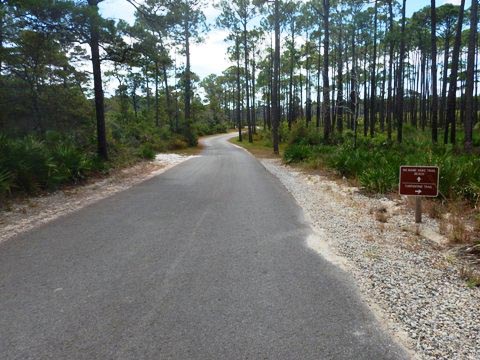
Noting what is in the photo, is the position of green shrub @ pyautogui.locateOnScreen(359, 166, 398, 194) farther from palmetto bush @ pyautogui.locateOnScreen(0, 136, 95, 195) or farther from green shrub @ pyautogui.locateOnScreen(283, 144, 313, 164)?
palmetto bush @ pyautogui.locateOnScreen(0, 136, 95, 195)

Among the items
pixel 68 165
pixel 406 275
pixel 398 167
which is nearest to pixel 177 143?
pixel 68 165

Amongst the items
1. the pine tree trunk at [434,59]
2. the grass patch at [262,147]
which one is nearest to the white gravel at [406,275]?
the pine tree trunk at [434,59]

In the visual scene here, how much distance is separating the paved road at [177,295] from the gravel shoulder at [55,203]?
56cm

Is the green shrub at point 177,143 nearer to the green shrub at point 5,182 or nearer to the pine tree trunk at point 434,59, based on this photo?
the pine tree trunk at point 434,59

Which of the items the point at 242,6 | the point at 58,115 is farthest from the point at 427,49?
the point at 58,115

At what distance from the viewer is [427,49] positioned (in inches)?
1891

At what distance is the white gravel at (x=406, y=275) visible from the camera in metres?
3.36

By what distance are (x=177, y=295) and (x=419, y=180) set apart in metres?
5.17

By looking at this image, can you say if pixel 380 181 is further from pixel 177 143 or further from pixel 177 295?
pixel 177 143

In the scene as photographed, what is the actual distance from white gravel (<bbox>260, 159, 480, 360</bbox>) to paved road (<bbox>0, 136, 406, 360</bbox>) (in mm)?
288

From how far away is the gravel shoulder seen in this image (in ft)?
24.2

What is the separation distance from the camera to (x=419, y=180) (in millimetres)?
7152

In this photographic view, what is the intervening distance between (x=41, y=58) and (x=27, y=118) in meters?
2.68

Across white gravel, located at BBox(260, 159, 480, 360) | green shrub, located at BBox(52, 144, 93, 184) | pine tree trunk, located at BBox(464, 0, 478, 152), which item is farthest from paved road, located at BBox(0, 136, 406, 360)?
pine tree trunk, located at BBox(464, 0, 478, 152)
